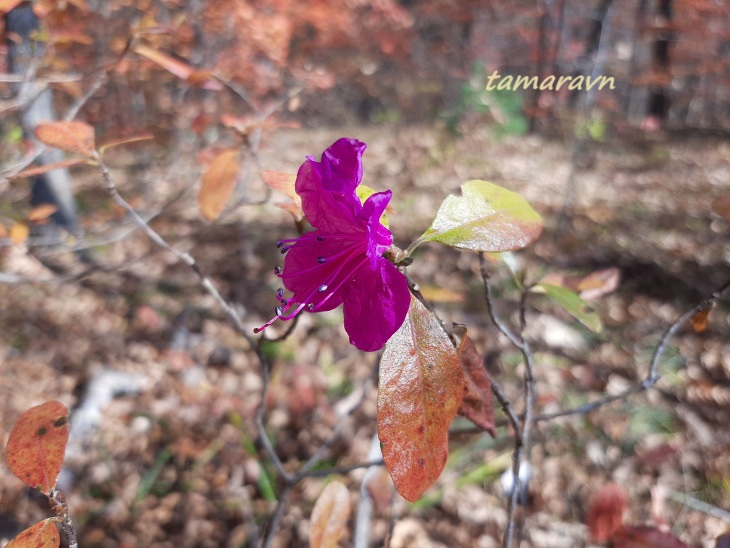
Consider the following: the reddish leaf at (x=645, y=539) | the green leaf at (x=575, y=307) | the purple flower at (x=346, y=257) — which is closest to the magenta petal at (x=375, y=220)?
the purple flower at (x=346, y=257)

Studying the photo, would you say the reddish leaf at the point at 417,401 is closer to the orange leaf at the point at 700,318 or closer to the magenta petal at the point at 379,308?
the magenta petal at the point at 379,308

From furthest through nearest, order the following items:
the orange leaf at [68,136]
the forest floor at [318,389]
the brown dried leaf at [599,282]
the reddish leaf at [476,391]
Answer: the forest floor at [318,389], the brown dried leaf at [599,282], the orange leaf at [68,136], the reddish leaf at [476,391]

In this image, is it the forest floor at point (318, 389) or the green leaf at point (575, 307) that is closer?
the green leaf at point (575, 307)


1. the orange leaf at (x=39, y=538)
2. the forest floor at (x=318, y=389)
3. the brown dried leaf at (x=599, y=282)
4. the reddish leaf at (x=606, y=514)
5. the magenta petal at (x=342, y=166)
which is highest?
the magenta petal at (x=342, y=166)

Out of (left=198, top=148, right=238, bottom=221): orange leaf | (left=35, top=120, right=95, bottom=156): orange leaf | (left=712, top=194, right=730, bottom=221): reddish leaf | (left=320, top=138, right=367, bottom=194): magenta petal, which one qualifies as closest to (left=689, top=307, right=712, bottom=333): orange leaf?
(left=712, top=194, right=730, bottom=221): reddish leaf

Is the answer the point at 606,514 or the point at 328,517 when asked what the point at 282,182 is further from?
the point at 606,514

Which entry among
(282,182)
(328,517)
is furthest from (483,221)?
(328,517)

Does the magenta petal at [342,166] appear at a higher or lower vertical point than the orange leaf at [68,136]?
higher

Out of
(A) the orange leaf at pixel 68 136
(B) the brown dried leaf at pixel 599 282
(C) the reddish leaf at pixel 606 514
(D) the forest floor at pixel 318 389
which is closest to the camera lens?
(A) the orange leaf at pixel 68 136
